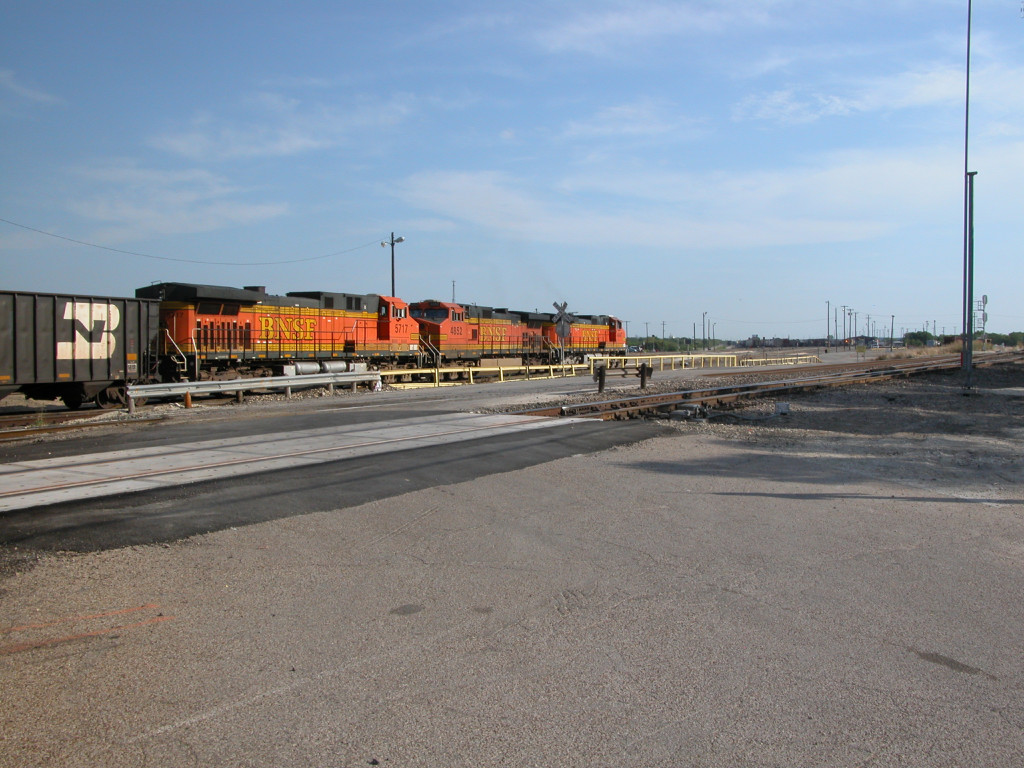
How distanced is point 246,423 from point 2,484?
721 cm

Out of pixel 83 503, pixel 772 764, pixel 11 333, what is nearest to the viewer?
pixel 772 764

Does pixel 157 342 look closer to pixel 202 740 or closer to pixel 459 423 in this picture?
pixel 459 423

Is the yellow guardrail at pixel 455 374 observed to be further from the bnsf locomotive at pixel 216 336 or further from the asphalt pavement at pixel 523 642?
the asphalt pavement at pixel 523 642

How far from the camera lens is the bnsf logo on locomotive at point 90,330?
1852cm

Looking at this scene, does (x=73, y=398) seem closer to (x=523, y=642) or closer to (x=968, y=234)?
(x=523, y=642)

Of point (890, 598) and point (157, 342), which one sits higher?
point (157, 342)

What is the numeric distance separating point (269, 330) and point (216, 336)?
2.40 metres

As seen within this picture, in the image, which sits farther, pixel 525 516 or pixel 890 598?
pixel 525 516

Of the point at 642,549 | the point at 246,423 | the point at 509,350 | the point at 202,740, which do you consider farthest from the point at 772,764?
the point at 509,350

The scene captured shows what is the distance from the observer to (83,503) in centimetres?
781

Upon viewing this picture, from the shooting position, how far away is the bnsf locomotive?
1795cm

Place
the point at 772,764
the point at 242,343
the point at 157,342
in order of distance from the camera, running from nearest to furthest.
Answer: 1. the point at 772,764
2. the point at 157,342
3. the point at 242,343

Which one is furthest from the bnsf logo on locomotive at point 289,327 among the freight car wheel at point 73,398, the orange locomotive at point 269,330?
the freight car wheel at point 73,398

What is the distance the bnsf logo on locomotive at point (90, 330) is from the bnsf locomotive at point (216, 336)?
0.09ft
